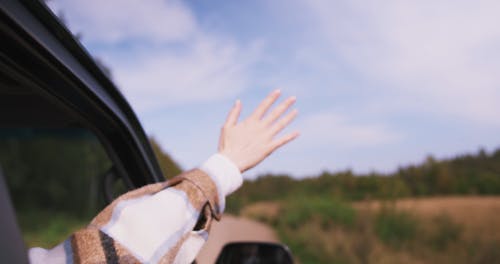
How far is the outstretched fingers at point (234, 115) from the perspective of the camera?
4.41 feet

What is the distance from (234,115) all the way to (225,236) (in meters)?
9.57

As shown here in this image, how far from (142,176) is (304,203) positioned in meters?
17.8

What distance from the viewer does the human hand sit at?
1.27 metres

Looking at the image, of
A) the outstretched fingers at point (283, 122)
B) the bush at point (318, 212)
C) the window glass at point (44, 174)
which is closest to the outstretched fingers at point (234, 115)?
the outstretched fingers at point (283, 122)

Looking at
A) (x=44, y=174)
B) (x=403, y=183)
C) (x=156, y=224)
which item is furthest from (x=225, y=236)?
(x=44, y=174)

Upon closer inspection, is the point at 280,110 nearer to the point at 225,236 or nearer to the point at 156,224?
the point at 156,224

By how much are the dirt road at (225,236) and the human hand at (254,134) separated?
22 cm

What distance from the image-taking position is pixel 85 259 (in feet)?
3.07

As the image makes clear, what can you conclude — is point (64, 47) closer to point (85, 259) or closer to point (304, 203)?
point (85, 259)

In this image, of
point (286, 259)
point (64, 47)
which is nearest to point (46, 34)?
point (64, 47)

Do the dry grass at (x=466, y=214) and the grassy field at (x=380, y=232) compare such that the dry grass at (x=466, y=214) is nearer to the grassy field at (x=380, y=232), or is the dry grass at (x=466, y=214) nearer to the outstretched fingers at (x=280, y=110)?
the grassy field at (x=380, y=232)

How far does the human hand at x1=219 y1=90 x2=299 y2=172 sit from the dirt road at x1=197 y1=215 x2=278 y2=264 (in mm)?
223

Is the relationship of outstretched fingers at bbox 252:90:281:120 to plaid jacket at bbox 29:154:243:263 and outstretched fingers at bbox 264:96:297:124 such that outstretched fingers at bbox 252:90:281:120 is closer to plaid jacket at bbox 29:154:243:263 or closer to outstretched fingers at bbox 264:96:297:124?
outstretched fingers at bbox 264:96:297:124

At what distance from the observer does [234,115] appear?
1.37 metres
